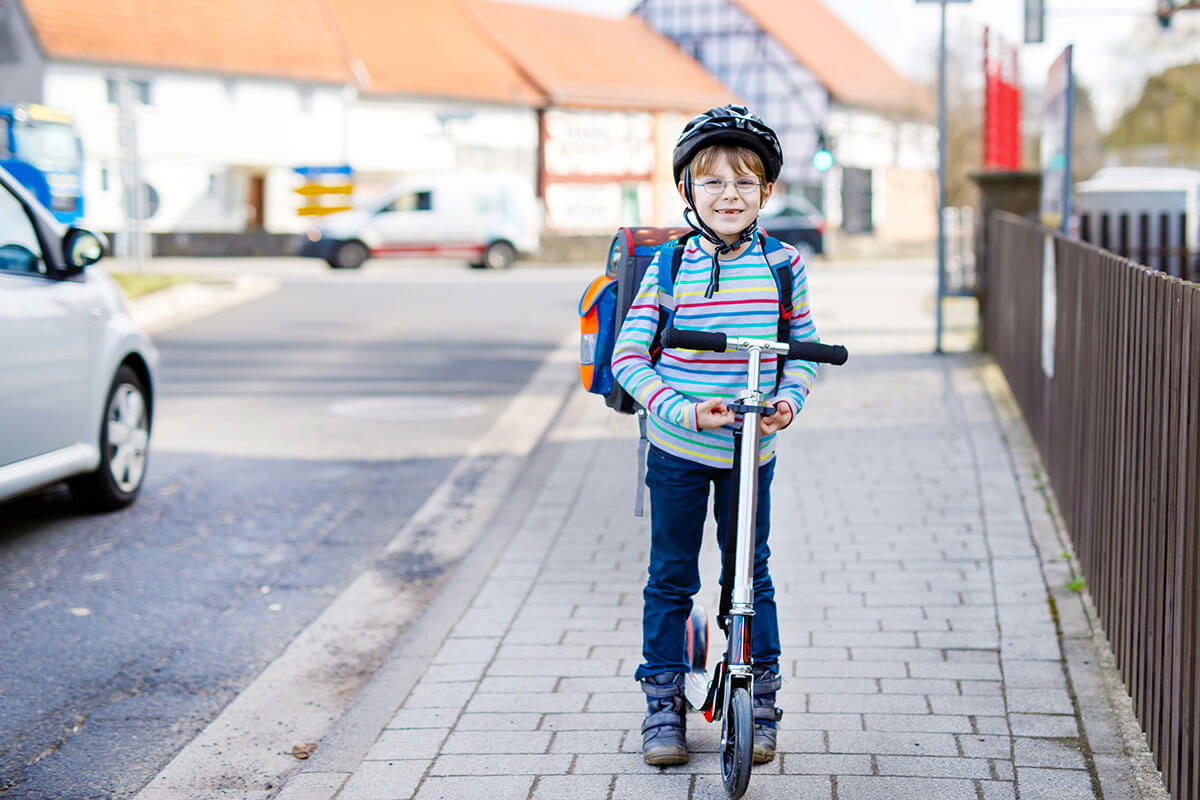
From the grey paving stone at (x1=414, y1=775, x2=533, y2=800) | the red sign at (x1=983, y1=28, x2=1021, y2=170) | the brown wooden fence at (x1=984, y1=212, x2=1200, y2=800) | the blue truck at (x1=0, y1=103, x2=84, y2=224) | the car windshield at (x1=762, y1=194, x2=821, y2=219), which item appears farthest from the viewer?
the car windshield at (x1=762, y1=194, x2=821, y2=219)

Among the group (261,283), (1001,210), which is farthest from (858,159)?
(1001,210)

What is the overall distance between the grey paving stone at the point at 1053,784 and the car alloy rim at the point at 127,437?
4.99 metres

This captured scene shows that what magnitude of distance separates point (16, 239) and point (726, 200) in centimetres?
429

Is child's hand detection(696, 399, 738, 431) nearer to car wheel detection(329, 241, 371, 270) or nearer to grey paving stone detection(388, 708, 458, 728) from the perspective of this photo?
grey paving stone detection(388, 708, 458, 728)

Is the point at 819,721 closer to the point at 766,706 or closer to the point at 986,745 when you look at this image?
the point at 766,706

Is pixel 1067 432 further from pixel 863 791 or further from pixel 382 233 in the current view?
pixel 382 233

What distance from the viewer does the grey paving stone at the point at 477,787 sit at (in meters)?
3.88

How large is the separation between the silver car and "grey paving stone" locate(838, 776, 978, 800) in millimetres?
4058

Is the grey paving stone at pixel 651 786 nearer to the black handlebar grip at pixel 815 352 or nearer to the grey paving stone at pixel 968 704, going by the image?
the grey paving stone at pixel 968 704

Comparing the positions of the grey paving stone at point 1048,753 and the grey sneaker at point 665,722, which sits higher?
the grey sneaker at point 665,722

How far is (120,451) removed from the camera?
25.1ft

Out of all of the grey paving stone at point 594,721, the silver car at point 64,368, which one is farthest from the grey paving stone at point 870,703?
the silver car at point 64,368

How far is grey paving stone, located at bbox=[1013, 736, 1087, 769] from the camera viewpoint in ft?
13.2

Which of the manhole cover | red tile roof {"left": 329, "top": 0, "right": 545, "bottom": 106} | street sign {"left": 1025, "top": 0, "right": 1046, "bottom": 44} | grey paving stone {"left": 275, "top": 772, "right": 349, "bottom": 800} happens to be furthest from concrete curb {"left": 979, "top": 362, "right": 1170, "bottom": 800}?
red tile roof {"left": 329, "top": 0, "right": 545, "bottom": 106}
